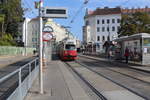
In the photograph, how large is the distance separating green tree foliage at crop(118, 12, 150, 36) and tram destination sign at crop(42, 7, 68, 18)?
50.3 meters

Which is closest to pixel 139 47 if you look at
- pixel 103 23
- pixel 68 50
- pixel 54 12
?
pixel 68 50

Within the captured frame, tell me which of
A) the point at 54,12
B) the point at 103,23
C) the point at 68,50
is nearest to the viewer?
the point at 54,12

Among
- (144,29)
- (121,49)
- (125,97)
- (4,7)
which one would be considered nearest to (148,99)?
(125,97)

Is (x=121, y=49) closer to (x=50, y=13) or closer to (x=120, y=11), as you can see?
(x=50, y=13)

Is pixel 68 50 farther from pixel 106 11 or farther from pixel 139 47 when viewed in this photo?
pixel 106 11

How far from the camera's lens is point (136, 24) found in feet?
203

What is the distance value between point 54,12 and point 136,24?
52.5m

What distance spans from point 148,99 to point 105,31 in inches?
4228

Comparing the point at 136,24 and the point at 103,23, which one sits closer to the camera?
the point at 136,24

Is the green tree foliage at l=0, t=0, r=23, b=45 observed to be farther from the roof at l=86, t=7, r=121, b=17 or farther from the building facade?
the roof at l=86, t=7, r=121, b=17

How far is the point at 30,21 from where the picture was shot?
139750mm

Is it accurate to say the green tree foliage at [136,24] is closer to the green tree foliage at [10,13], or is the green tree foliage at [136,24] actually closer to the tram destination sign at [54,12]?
the green tree foliage at [10,13]


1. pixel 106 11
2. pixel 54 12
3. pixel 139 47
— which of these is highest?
pixel 106 11

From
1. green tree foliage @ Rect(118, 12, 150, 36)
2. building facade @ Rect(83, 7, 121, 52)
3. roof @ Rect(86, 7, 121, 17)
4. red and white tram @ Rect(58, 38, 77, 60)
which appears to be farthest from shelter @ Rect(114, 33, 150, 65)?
roof @ Rect(86, 7, 121, 17)
